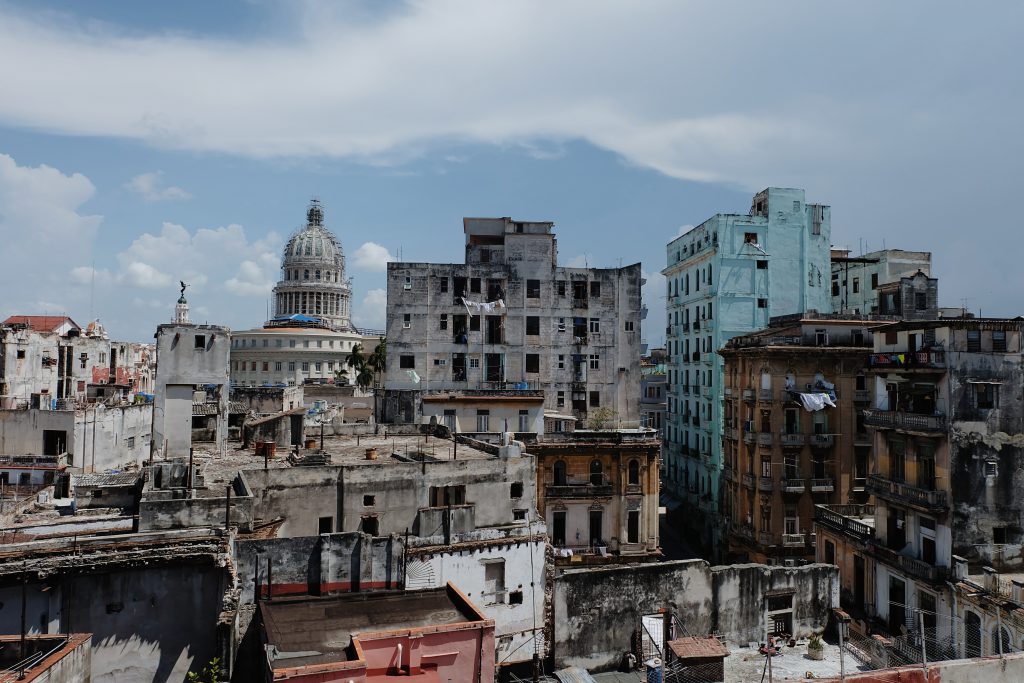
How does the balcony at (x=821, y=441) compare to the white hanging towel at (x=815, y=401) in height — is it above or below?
below

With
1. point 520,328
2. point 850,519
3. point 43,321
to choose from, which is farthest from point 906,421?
point 43,321

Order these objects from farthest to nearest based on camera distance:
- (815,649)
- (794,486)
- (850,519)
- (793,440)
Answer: (793,440), (794,486), (850,519), (815,649)

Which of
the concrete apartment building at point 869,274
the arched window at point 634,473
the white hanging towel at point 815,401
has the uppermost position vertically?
the concrete apartment building at point 869,274

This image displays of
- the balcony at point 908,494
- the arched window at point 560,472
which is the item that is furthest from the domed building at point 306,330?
the balcony at point 908,494

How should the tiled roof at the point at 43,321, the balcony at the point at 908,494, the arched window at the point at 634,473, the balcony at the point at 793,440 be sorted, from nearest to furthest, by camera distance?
the balcony at the point at 908,494
the arched window at the point at 634,473
the balcony at the point at 793,440
the tiled roof at the point at 43,321

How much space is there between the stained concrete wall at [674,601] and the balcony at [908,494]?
11332mm

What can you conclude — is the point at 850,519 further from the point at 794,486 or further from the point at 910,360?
the point at 910,360

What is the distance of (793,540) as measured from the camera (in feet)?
180

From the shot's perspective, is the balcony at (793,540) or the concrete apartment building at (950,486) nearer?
the concrete apartment building at (950,486)

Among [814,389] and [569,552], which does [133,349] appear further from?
[814,389]

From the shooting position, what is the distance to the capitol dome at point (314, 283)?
609ft

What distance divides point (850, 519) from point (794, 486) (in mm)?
9036

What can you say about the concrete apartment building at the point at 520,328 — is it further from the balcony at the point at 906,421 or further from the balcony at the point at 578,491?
the balcony at the point at 906,421

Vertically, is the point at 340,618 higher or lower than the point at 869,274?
lower
